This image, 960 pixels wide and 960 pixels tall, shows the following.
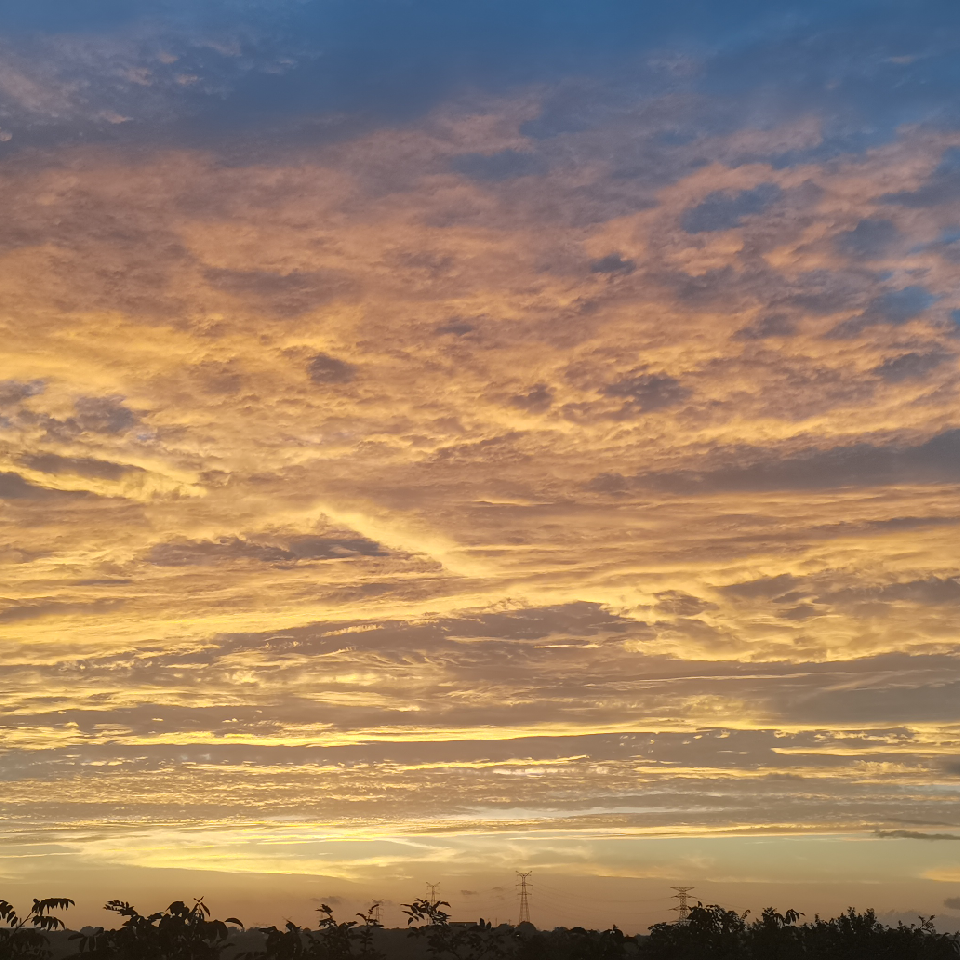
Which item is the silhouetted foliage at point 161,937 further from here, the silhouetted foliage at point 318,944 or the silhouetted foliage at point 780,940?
the silhouetted foliage at point 780,940

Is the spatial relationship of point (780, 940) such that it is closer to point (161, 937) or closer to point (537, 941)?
point (537, 941)

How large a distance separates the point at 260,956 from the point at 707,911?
108 ft

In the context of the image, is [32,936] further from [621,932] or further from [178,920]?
[621,932]

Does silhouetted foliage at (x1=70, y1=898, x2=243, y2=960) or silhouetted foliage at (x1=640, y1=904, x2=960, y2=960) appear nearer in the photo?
silhouetted foliage at (x1=70, y1=898, x2=243, y2=960)

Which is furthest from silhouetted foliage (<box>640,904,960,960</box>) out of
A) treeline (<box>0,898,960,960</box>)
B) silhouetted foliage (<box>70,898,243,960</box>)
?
silhouetted foliage (<box>70,898,243,960</box>)

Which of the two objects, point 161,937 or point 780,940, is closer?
point 161,937

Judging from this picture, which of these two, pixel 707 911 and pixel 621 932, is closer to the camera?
pixel 621 932

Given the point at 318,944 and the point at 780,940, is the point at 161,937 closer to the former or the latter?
the point at 318,944

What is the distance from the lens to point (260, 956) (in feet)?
213

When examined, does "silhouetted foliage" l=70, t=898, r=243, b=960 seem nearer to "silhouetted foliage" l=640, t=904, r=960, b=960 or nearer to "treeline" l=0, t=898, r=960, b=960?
"treeline" l=0, t=898, r=960, b=960

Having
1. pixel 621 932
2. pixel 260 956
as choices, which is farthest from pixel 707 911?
pixel 260 956

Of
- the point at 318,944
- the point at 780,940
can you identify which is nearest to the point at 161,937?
the point at 318,944

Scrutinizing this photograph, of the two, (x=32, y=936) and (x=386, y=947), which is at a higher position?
(x=32, y=936)

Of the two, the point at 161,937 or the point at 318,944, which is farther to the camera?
the point at 318,944
